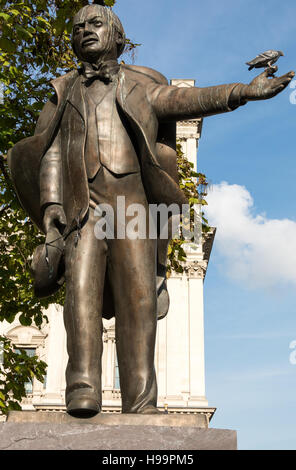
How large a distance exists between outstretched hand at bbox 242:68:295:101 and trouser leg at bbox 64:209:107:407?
1286 millimetres

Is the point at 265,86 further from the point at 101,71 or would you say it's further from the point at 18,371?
the point at 18,371

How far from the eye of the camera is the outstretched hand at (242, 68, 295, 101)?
4.21 metres

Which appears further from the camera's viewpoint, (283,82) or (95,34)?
(95,34)

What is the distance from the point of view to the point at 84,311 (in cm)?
416

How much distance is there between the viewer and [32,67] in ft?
40.1

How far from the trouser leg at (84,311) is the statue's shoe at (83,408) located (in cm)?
8

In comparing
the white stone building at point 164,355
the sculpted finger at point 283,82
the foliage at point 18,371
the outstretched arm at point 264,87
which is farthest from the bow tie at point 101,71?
the white stone building at point 164,355

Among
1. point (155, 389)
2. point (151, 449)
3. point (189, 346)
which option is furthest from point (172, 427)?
point (189, 346)

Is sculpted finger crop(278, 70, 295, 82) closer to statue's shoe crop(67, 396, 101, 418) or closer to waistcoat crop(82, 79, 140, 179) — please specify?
waistcoat crop(82, 79, 140, 179)

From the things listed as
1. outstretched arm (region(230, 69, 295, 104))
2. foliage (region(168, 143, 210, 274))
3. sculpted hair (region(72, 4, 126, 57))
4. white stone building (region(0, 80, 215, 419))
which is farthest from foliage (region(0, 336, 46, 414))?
white stone building (region(0, 80, 215, 419))

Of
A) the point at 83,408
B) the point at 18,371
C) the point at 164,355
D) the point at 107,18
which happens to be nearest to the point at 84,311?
the point at 83,408

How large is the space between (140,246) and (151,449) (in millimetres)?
1437

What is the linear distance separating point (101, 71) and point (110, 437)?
258cm
